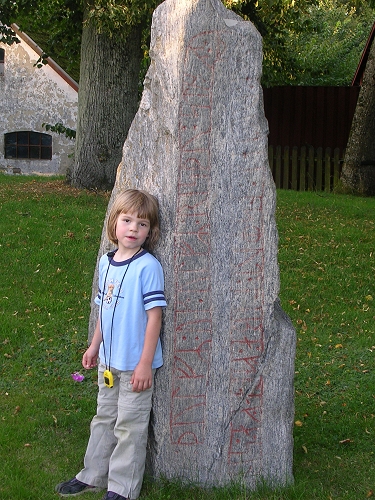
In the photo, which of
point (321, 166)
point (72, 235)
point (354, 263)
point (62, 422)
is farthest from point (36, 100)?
point (62, 422)

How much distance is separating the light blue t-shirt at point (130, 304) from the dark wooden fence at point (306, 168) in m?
12.0

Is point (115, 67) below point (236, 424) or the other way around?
the other way around

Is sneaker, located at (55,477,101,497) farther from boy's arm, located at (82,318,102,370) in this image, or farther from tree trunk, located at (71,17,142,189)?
tree trunk, located at (71,17,142,189)

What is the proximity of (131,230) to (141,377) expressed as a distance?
0.75 m

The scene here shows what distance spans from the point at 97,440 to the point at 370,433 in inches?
78.9

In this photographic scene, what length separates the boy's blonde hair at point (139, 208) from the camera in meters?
3.84

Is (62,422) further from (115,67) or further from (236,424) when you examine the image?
(115,67)

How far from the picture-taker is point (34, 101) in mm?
22250

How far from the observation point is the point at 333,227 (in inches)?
399

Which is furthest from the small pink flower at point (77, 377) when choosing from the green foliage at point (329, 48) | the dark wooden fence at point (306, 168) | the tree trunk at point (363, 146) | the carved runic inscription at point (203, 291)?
the green foliage at point (329, 48)

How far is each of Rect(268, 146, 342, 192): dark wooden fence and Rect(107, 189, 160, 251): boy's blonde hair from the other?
1189cm

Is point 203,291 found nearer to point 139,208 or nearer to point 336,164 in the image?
point 139,208

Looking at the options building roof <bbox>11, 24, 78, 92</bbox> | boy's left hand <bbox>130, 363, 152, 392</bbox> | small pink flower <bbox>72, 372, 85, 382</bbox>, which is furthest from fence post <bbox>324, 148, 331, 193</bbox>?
boy's left hand <bbox>130, 363, 152, 392</bbox>

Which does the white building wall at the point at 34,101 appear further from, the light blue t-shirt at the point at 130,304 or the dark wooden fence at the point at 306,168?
the light blue t-shirt at the point at 130,304
